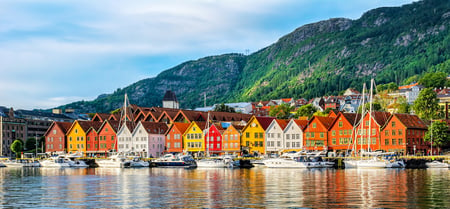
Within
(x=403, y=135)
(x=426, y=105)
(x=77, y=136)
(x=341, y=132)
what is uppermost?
(x=426, y=105)

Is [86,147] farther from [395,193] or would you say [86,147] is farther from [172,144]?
[395,193]

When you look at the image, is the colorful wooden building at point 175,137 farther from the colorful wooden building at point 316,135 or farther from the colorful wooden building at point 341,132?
the colorful wooden building at point 341,132

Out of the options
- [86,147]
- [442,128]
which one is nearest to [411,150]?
[442,128]

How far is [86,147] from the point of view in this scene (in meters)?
153

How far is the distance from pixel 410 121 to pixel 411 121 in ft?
1.27

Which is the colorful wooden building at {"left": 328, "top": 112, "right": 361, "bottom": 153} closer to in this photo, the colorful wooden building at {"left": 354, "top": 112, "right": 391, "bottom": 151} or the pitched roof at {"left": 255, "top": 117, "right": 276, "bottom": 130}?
the colorful wooden building at {"left": 354, "top": 112, "right": 391, "bottom": 151}

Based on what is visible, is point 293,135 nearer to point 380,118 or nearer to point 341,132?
point 341,132

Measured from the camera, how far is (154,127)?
145 m

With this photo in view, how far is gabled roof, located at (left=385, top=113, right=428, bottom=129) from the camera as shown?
115 metres

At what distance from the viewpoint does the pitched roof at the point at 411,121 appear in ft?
376

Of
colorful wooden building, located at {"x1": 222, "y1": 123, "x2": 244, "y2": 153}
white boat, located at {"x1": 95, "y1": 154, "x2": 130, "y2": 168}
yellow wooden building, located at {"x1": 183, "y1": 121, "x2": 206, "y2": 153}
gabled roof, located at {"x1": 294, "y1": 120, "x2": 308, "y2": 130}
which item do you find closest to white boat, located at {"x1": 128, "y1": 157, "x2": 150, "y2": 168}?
white boat, located at {"x1": 95, "y1": 154, "x2": 130, "y2": 168}

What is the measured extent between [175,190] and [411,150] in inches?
2858

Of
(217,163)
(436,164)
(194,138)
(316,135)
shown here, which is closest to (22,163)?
(194,138)

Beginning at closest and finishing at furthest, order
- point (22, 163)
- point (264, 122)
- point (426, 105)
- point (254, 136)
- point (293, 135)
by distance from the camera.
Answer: point (293, 135) → point (254, 136) → point (264, 122) → point (22, 163) → point (426, 105)
